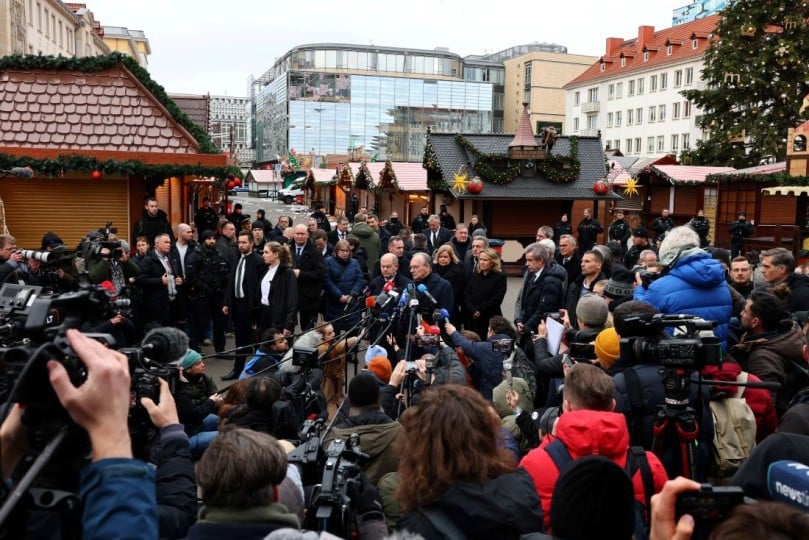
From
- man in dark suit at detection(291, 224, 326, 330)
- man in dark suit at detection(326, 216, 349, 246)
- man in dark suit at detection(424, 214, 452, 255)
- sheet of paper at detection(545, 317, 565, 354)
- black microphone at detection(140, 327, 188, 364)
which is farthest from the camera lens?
man in dark suit at detection(326, 216, 349, 246)

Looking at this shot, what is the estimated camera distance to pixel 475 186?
1939 centimetres

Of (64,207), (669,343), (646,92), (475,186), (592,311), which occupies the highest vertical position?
(646,92)

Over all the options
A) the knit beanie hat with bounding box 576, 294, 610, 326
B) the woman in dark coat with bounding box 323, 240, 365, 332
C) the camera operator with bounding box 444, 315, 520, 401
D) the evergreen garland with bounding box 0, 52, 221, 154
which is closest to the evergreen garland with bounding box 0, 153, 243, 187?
the evergreen garland with bounding box 0, 52, 221, 154

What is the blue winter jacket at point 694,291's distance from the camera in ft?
17.4

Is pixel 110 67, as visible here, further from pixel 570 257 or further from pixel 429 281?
pixel 570 257

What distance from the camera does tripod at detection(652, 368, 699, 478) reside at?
3.56m

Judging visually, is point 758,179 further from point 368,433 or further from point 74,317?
point 74,317

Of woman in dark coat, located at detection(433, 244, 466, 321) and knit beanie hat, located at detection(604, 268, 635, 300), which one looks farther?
woman in dark coat, located at detection(433, 244, 466, 321)

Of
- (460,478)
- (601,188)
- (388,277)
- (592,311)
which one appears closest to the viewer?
(460,478)

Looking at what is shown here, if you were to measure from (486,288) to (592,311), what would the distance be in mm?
3911

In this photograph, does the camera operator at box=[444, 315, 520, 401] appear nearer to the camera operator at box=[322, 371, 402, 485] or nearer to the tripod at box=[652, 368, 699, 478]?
the camera operator at box=[322, 371, 402, 485]

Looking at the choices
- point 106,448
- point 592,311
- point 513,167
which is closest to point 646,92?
point 513,167

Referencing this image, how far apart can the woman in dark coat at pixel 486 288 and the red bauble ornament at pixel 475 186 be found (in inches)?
407

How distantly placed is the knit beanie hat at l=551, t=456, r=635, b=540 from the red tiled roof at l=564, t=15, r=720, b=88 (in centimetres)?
6177
